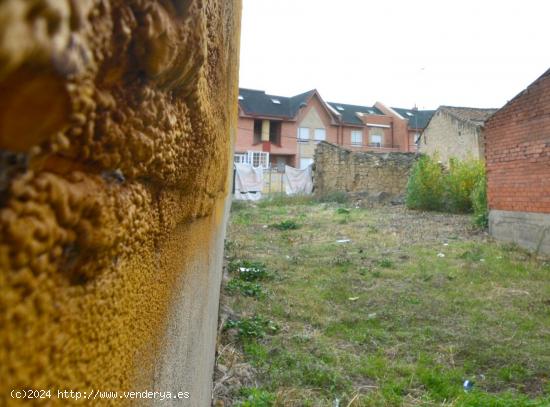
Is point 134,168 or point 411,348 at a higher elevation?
point 134,168

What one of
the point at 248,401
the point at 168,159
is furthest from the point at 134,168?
the point at 248,401

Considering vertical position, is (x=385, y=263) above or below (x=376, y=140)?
below

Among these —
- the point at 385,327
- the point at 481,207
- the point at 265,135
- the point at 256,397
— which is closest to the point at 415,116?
the point at 265,135

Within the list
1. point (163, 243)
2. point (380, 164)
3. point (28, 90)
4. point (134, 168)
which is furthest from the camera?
point (380, 164)

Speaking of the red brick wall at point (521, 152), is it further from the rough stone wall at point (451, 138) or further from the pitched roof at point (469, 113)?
the pitched roof at point (469, 113)

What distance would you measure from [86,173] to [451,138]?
2569 centimetres

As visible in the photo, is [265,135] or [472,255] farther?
[265,135]

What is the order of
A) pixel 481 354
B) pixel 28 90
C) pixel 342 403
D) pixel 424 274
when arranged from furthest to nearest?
pixel 424 274 → pixel 481 354 → pixel 342 403 → pixel 28 90

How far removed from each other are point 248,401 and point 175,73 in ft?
7.79

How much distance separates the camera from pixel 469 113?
24.1 metres

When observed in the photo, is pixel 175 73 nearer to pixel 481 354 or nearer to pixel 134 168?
pixel 134 168

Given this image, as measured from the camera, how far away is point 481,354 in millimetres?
3389

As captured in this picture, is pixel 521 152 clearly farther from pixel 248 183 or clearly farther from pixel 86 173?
pixel 248 183

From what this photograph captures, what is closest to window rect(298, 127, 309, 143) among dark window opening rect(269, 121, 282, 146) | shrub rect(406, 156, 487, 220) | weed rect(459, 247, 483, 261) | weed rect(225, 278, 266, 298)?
dark window opening rect(269, 121, 282, 146)
